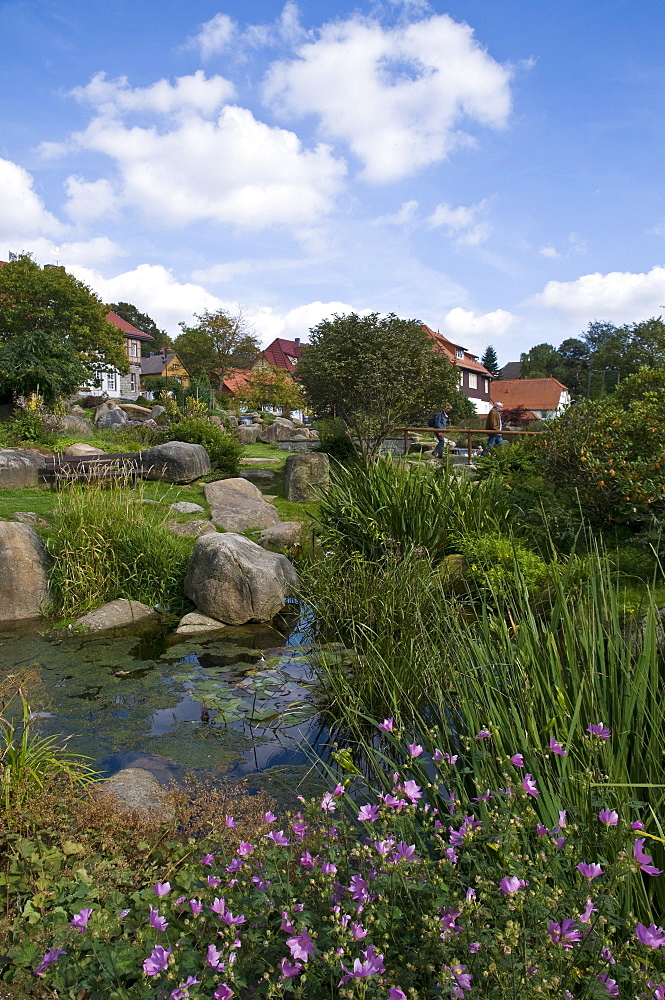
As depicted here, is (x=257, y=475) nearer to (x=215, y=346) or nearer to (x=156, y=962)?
(x=156, y=962)

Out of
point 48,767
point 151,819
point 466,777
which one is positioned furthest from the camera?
point 48,767

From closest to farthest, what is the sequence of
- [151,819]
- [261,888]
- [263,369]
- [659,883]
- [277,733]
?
[261,888], [659,883], [151,819], [277,733], [263,369]

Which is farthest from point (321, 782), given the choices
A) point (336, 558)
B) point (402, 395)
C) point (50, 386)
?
point (50, 386)

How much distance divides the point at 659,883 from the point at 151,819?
2097mm

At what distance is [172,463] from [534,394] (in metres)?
57.4

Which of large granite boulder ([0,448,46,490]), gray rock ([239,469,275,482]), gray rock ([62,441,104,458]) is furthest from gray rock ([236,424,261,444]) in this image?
large granite boulder ([0,448,46,490])

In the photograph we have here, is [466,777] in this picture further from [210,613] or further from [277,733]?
[210,613]

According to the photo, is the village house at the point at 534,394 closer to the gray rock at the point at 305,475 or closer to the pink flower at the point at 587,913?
the gray rock at the point at 305,475

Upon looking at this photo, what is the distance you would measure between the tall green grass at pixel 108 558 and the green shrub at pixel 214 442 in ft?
24.0

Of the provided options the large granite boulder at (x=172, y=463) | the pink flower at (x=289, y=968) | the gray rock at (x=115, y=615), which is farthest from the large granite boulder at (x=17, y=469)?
the pink flower at (x=289, y=968)

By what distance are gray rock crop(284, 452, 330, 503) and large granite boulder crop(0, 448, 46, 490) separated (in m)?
4.68

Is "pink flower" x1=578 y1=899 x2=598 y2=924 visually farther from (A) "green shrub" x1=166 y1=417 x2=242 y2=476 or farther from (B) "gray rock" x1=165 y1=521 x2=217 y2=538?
(A) "green shrub" x1=166 y1=417 x2=242 y2=476

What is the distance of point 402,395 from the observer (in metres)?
14.8

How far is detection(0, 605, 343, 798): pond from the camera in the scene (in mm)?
4027
